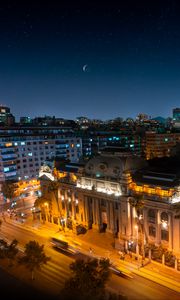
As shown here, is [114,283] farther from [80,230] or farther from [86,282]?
[80,230]

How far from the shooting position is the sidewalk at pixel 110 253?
2493 inches

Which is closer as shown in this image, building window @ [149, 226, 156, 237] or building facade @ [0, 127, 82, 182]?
building window @ [149, 226, 156, 237]

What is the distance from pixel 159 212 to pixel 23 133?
105655 millimetres

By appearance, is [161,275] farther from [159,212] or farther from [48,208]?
[48,208]

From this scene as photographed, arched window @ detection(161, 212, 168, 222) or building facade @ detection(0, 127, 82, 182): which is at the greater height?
building facade @ detection(0, 127, 82, 182)

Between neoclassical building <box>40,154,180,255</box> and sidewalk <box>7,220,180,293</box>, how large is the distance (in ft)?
11.2

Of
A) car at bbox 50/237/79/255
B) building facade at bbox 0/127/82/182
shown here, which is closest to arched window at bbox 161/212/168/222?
car at bbox 50/237/79/255

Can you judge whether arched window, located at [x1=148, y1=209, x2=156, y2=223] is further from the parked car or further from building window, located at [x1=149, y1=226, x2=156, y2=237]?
the parked car

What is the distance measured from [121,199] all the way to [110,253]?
16111 millimetres

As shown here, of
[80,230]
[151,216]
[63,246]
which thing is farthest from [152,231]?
[63,246]

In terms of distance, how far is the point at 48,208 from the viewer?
106 metres

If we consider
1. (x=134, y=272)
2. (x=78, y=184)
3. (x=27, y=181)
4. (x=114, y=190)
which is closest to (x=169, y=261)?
(x=134, y=272)

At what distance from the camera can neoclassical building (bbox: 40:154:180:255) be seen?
238 ft

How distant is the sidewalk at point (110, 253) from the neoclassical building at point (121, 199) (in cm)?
342
